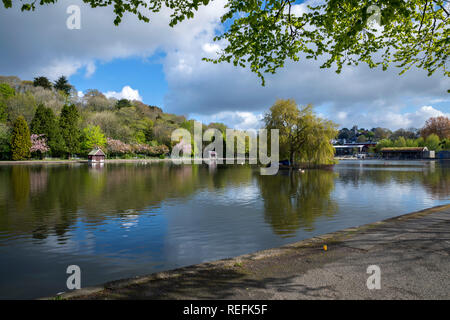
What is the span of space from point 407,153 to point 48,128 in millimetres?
118168

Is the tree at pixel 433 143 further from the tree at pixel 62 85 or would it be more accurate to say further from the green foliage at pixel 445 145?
the tree at pixel 62 85

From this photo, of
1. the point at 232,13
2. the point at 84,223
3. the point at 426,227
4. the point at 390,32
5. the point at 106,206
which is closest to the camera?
the point at 232,13

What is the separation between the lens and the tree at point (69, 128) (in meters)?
60.0

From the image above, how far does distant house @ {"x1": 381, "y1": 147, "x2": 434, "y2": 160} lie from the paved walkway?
120105mm

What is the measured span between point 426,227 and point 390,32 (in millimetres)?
5804

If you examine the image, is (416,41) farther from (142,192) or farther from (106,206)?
(142,192)

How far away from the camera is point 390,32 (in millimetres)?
8930

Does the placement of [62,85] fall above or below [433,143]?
above

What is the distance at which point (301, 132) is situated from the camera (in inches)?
1692

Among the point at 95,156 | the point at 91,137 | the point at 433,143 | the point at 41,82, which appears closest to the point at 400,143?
the point at 433,143

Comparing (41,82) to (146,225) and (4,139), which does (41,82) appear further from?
(146,225)

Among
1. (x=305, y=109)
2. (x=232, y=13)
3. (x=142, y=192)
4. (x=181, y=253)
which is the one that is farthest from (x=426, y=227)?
(x=305, y=109)

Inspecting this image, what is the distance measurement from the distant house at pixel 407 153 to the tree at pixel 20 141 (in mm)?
116372
